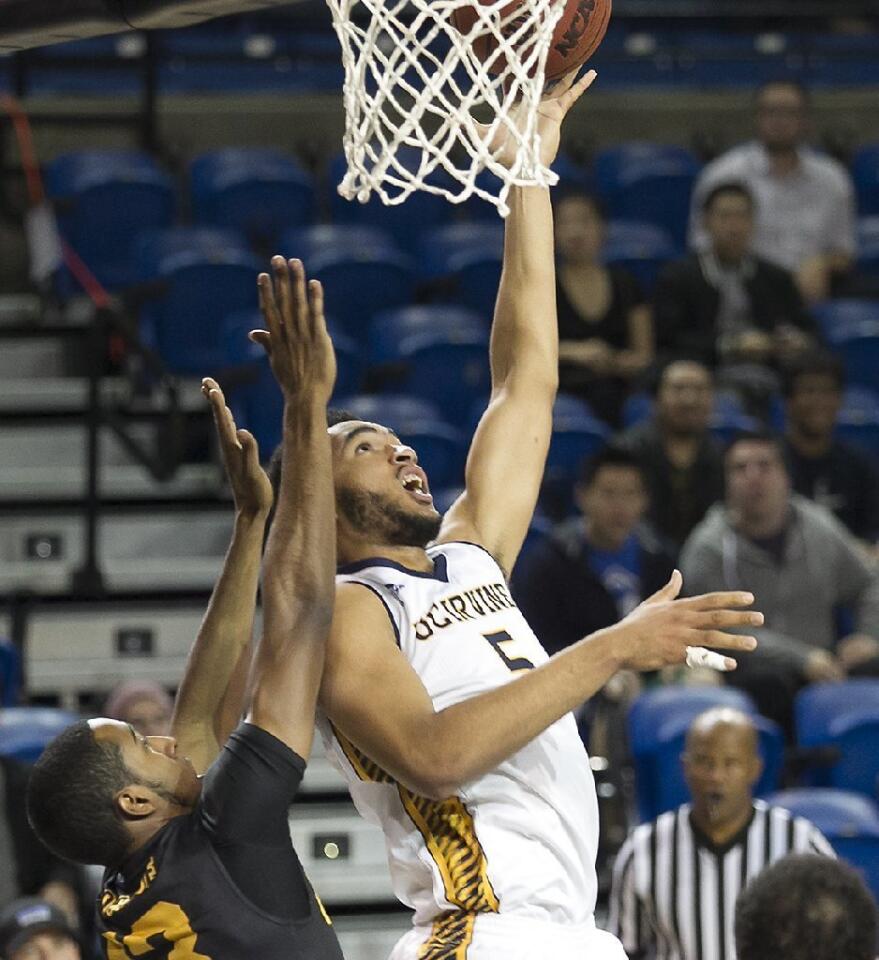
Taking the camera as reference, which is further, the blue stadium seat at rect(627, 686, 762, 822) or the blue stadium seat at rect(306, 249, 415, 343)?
the blue stadium seat at rect(306, 249, 415, 343)

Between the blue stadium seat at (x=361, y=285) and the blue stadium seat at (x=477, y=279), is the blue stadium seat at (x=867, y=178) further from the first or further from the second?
the blue stadium seat at (x=361, y=285)

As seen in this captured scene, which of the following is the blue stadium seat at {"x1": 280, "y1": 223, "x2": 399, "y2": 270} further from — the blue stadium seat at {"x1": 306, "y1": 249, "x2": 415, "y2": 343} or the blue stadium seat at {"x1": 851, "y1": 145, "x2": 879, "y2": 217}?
the blue stadium seat at {"x1": 851, "y1": 145, "x2": 879, "y2": 217}

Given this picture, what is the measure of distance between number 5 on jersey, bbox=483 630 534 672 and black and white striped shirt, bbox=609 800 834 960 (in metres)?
2.25

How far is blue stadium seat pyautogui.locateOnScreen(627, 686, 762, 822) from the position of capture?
20.9ft

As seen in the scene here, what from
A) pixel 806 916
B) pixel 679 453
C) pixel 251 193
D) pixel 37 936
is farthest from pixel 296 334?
pixel 251 193

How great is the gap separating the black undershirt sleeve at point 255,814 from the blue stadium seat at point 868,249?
24.1ft

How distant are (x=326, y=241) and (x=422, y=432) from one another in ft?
5.73

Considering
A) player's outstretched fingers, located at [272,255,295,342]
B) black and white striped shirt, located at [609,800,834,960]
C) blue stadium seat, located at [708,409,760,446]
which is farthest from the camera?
blue stadium seat, located at [708,409,760,446]

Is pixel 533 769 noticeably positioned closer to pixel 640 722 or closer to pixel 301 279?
pixel 301 279

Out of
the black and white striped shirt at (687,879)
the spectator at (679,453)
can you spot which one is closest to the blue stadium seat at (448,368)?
the spectator at (679,453)

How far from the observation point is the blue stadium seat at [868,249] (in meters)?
10.0

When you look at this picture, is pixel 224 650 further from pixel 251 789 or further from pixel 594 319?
pixel 594 319

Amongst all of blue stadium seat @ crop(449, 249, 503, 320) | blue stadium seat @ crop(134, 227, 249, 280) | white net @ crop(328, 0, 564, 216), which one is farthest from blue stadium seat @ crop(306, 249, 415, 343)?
white net @ crop(328, 0, 564, 216)

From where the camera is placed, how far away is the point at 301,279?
10.1 ft
